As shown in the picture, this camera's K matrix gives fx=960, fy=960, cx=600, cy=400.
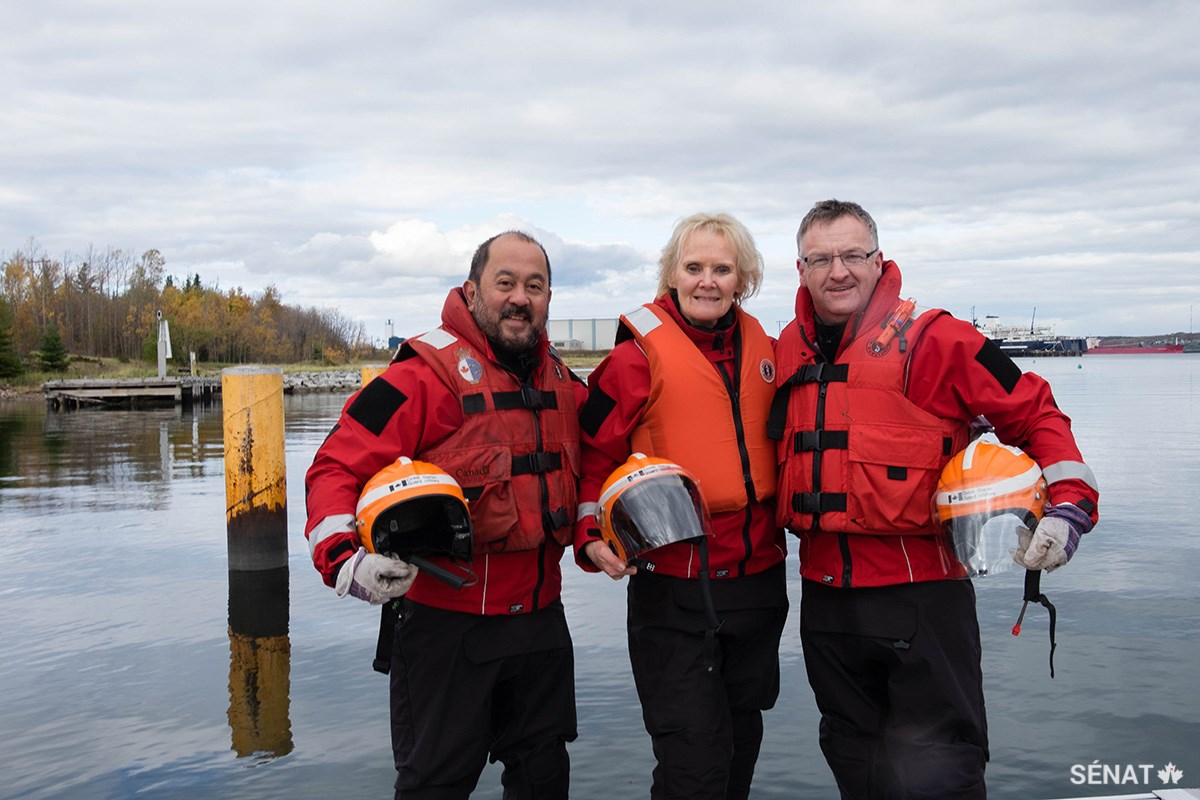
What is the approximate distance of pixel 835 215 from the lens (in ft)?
11.0

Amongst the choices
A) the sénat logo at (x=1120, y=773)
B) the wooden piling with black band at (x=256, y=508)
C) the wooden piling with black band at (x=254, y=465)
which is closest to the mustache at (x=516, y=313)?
the sénat logo at (x=1120, y=773)

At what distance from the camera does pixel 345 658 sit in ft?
20.9

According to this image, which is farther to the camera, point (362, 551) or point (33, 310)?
point (33, 310)

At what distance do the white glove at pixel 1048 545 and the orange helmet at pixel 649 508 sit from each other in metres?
0.99

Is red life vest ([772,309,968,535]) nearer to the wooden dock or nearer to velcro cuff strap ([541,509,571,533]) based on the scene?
velcro cuff strap ([541,509,571,533])

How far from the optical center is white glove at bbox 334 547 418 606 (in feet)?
8.88

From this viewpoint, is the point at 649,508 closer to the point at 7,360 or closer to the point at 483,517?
the point at 483,517

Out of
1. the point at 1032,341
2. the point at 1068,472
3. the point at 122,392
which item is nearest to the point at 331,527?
the point at 1068,472

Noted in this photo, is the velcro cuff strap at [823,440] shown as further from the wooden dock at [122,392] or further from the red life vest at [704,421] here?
the wooden dock at [122,392]

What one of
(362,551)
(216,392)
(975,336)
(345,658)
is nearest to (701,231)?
(975,336)

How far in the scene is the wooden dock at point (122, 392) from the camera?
36.3 m

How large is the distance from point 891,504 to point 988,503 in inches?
11.8

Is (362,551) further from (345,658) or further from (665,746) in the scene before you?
(345,658)

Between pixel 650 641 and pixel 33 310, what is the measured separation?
3249 inches
